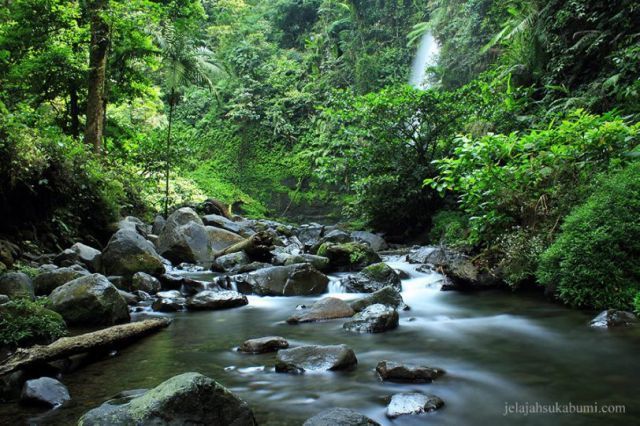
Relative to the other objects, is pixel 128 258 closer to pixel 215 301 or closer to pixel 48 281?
pixel 48 281

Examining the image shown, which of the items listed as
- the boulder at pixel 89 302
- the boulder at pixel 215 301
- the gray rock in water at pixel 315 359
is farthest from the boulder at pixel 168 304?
the gray rock in water at pixel 315 359

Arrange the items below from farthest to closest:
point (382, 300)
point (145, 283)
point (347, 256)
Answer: point (347, 256) < point (145, 283) < point (382, 300)

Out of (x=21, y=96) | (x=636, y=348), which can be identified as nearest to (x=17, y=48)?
(x=21, y=96)

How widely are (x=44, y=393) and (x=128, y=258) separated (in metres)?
5.33

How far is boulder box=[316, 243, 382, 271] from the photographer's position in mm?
10422

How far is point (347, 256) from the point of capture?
34.2 ft

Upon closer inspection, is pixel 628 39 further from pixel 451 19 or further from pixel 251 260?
pixel 451 19

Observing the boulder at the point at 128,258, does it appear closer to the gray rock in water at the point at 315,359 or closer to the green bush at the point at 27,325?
the green bush at the point at 27,325

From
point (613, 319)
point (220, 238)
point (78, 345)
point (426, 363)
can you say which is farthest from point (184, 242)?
point (613, 319)

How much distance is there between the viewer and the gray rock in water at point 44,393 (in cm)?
341

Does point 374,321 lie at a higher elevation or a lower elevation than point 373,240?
lower

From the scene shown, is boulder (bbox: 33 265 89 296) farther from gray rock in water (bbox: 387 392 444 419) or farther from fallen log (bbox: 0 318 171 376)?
gray rock in water (bbox: 387 392 444 419)

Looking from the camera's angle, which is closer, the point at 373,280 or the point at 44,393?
the point at 44,393

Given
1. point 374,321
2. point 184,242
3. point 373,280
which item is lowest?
point 374,321
